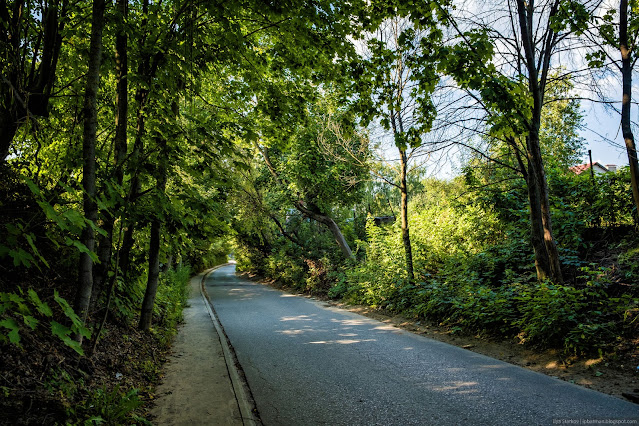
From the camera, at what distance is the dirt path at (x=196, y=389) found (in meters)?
3.70

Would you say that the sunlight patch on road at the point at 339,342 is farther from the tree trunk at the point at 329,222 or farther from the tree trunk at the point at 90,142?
the tree trunk at the point at 329,222

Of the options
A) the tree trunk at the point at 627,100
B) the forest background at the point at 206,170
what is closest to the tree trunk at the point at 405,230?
the forest background at the point at 206,170

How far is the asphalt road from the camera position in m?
3.72

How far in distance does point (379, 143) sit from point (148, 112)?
7758 millimetres

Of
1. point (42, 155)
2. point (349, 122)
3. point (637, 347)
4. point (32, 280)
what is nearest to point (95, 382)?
point (32, 280)

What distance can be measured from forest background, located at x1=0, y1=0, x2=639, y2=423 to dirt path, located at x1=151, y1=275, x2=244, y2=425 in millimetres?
350

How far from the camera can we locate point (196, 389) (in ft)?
15.0

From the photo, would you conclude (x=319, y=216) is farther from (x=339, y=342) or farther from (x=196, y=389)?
(x=196, y=389)

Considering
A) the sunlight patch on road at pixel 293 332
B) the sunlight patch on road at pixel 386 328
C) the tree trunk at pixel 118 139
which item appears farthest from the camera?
the sunlight patch on road at pixel 386 328

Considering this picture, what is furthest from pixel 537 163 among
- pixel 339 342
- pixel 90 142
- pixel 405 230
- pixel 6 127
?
pixel 6 127

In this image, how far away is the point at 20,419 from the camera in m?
2.57

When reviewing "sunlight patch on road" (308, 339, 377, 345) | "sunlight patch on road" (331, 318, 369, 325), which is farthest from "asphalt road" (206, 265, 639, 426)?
"sunlight patch on road" (331, 318, 369, 325)

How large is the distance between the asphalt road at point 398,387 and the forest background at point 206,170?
1.41 metres

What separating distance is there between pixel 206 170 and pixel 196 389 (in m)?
2.95
